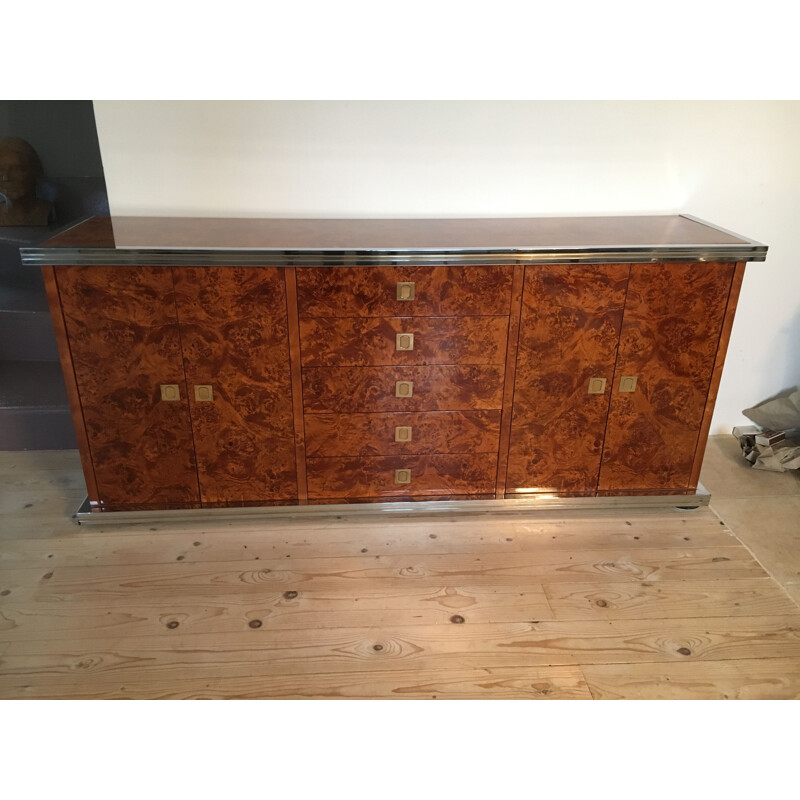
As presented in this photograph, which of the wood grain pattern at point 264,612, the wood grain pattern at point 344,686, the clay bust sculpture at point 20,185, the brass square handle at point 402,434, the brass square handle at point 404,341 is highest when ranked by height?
the clay bust sculpture at point 20,185

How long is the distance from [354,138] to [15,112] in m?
1.27

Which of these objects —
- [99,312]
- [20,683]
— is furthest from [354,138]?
[20,683]

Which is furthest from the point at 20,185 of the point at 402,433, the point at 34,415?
the point at 402,433

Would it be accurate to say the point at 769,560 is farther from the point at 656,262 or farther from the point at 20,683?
the point at 20,683

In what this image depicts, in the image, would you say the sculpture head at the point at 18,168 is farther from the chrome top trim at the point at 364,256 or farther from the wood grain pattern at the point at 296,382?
the wood grain pattern at the point at 296,382

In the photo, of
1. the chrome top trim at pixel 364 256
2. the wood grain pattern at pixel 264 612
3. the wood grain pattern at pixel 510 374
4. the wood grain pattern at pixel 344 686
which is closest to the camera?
the wood grain pattern at pixel 344 686

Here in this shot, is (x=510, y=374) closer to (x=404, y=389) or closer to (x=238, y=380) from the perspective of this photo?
(x=404, y=389)

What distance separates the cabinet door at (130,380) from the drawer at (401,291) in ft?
1.40

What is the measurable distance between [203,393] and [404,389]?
24.6 inches

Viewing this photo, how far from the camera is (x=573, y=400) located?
2184mm

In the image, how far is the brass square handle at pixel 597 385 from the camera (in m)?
2.16

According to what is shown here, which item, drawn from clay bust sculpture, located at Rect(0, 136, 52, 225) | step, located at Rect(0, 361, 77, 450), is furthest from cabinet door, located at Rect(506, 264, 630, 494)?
clay bust sculpture, located at Rect(0, 136, 52, 225)

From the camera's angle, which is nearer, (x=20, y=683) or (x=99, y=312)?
(x=20, y=683)

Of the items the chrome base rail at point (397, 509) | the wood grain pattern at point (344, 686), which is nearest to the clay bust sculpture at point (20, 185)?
the chrome base rail at point (397, 509)
